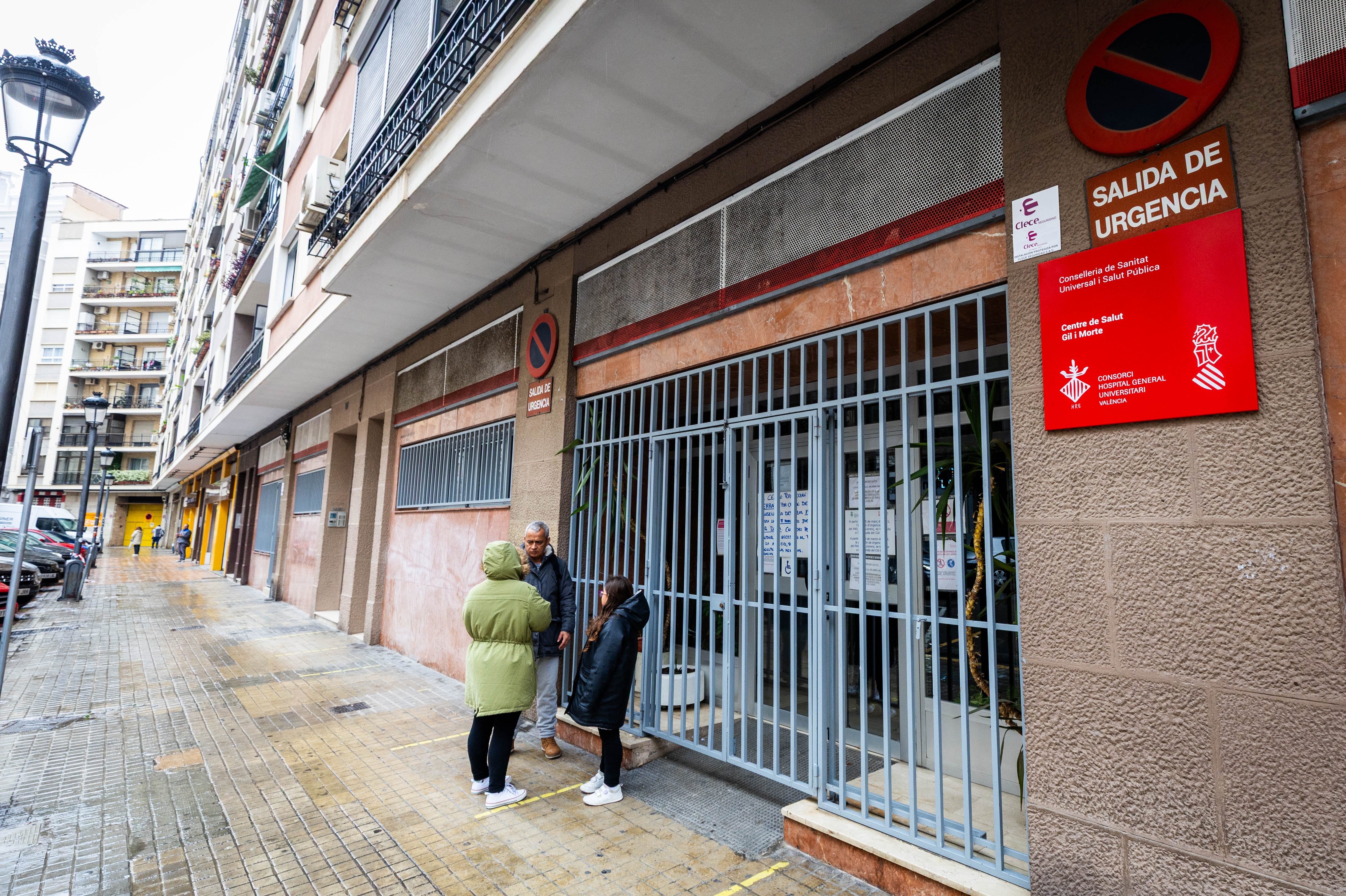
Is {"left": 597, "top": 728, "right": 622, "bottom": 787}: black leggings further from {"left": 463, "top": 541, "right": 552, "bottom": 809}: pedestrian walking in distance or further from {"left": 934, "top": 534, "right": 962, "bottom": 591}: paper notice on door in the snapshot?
{"left": 934, "top": 534, "right": 962, "bottom": 591}: paper notice on door

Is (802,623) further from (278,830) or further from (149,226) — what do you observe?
(149,226)

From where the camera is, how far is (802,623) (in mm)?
5680

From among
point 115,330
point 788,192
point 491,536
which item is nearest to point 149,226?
point 115,330

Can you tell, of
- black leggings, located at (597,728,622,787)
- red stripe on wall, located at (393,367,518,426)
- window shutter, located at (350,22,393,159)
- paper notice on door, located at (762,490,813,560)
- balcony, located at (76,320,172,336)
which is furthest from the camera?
balcony, located at (76,320,172,336)

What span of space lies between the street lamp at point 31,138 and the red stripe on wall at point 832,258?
3.93 meters

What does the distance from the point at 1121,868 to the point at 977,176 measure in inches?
117

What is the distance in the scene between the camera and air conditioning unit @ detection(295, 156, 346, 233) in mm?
9289

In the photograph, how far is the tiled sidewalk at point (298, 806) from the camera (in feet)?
11.0

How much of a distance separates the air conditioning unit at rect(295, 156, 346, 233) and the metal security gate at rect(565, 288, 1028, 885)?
5893 mm

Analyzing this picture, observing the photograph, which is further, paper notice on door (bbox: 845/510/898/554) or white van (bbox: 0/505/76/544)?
white van (bbox: 0/505/76/544)

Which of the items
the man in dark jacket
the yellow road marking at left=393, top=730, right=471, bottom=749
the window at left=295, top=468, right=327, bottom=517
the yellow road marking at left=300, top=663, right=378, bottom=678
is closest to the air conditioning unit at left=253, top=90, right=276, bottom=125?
the window at left=295, top=468, right=327, bottom=517

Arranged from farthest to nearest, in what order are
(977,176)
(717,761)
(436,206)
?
Answer: 1. (436,206)
2. (717,761)
3. (977,176)

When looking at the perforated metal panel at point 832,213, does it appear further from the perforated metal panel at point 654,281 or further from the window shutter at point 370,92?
the window shutter at point 370,92

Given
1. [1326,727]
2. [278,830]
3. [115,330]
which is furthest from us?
[115,330]
